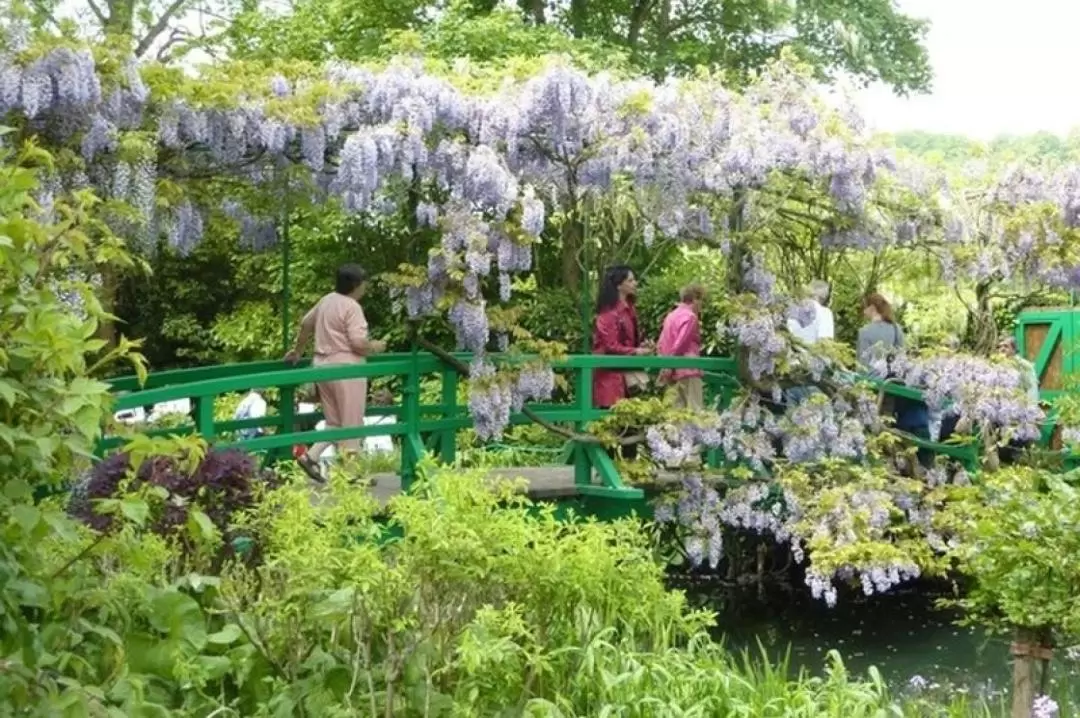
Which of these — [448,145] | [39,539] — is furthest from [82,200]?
[448,145]

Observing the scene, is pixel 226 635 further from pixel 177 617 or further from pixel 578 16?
pixel 578 16

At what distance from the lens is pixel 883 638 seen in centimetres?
1047

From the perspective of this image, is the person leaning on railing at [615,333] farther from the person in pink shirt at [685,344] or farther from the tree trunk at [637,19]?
the tree trunk at [637,19]

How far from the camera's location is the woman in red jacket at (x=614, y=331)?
33.0 ft

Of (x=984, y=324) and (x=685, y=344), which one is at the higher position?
(x=685, y=344)

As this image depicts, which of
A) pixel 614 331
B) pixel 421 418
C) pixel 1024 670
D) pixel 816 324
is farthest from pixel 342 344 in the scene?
pixel 1024 670

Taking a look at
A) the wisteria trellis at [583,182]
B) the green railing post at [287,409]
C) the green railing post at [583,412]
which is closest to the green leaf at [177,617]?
the wisteria trellis at [583,182]

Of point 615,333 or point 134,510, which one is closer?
point 134,510

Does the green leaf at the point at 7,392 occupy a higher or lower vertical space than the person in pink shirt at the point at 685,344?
higher

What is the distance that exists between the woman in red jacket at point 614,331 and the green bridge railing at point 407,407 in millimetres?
235

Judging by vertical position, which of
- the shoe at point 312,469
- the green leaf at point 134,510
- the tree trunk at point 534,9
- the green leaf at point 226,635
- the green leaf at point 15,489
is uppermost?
the tree trunk at point 534,9

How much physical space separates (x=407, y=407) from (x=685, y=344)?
2239mm

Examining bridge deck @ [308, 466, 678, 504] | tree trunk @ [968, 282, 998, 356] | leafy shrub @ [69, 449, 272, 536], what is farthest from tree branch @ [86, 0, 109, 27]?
leafy shrub @ [69, 449, 272, 536]

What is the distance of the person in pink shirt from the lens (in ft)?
34.0
